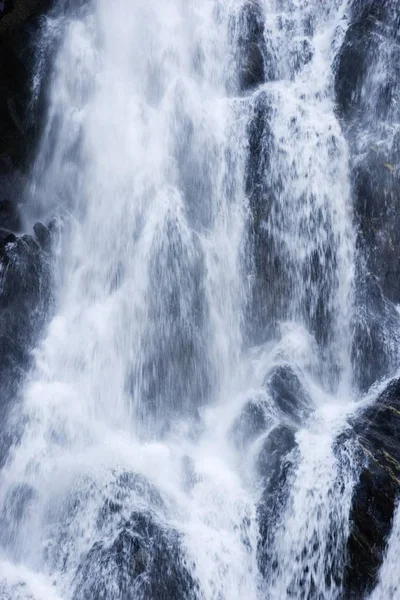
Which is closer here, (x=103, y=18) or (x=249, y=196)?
(x=249, y=196)

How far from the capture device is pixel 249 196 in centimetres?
1337

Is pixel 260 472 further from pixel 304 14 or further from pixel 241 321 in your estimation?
pixel 304 14

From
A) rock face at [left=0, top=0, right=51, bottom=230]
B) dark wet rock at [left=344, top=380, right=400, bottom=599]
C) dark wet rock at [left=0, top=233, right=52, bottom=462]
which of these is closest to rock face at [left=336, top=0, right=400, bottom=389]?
dark wet rock at [left=344, top=380, right=400, bottom=599]

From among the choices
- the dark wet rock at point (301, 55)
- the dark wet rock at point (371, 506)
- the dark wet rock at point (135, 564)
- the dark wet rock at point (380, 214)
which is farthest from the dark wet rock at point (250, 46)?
the dark wet rock at point (135, 564)

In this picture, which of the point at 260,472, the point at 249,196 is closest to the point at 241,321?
the point at 249,196

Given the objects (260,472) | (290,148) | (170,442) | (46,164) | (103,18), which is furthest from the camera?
(103,18)

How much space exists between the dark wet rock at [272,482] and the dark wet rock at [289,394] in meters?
0.66

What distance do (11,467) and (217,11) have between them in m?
13.5

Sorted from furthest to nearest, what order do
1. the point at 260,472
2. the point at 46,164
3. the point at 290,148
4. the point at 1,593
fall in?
the point at 46,164
the point at 290,148
the point at 260,472
the point at 1,593

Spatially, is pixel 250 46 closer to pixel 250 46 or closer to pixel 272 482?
pixel 250 46

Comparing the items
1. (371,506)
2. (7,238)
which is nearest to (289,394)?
(371,506)

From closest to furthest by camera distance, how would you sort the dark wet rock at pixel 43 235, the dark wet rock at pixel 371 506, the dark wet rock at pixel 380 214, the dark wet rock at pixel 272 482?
the dark wet rock at pixel 371 506 < the dark wet rock at pixel 272 482 < the dark wet rock at pixel 380 214 < the dark wet rock at pixel 43 235

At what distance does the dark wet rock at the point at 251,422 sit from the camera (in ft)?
33.9

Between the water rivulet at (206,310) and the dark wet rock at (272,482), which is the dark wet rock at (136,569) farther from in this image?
the dark wet rock at (272,482)
